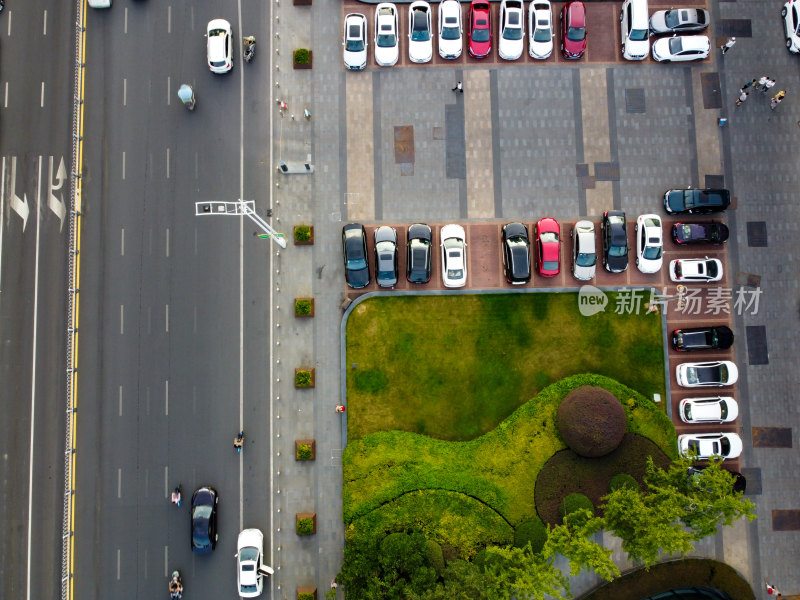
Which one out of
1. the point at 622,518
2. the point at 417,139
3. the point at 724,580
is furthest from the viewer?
the point at 417,139

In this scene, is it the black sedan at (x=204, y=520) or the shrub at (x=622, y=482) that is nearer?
the black sedan at (x=204, y=520)

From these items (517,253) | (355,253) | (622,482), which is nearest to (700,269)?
(517,253)

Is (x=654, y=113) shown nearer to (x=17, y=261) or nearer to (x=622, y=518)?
(x=622, y=518)

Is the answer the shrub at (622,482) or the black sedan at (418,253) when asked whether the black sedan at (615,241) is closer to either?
the black sedan at (418,253)

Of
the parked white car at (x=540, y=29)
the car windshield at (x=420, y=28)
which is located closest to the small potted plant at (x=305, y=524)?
the car windshield at (x=420, y=28)

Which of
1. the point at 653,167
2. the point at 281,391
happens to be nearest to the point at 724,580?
the point at 653,167

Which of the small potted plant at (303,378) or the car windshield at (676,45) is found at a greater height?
the car windshield at (676,45)

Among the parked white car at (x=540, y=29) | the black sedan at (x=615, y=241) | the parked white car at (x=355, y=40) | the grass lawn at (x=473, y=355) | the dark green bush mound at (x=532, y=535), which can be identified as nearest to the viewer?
the dark green bush mound at (x=532, y=535)

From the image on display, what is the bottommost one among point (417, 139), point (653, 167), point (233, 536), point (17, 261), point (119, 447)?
point (233, 536)
